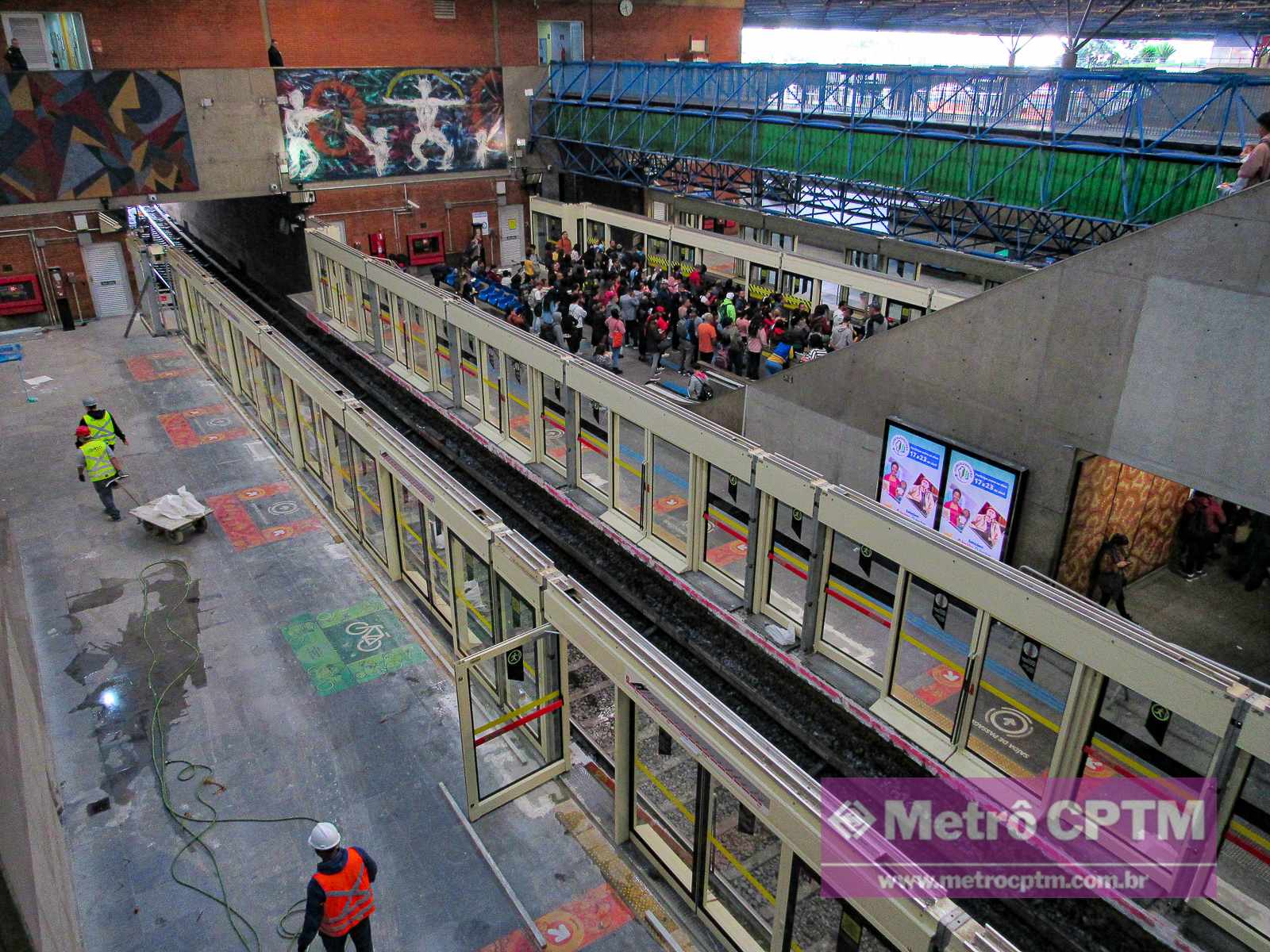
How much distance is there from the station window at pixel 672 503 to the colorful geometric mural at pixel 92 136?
18945 millimetres

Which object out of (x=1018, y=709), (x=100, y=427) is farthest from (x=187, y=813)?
(x=1018, y=709)

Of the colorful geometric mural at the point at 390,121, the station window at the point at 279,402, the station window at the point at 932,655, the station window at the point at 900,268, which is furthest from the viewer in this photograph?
the colorful geometric mural at the point at 390,121

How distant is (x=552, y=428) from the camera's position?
14.6 meters

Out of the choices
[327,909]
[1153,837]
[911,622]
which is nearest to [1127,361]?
[911,622]

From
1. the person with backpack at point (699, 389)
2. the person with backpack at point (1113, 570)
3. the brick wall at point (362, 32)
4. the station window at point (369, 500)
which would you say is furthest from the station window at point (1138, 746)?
the brick wall at point (362, 32)

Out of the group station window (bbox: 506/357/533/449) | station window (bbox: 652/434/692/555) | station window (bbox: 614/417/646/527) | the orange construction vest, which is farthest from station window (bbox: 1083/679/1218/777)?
station window (bbox: 506/357/533/449)

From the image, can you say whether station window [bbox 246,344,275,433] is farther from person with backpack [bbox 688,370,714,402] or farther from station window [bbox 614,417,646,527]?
person with backpack [bbox 688,370,714,402]

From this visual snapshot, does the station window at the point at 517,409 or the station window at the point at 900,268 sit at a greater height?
the station window at the point at 900,268

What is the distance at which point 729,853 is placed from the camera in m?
6.01

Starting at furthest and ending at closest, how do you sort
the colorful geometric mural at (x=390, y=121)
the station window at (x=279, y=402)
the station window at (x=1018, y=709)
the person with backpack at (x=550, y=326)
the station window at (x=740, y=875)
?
the colorful geometric mural at (x=390, y=121) < the person with backpack at (x=550, y=326) < the station window at (x=279, y=402) < the station window at (x=1018, y=709) < the station window at (x=740, y=875)

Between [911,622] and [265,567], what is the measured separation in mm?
7986

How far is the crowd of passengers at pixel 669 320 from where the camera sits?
17.5 metres

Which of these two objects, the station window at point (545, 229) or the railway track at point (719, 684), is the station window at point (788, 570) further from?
the station window at point (545, 229)

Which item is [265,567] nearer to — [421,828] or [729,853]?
[421,828]
